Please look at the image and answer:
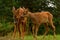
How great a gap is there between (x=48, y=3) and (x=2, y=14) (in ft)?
13.6

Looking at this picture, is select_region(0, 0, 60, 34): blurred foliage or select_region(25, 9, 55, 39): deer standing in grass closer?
select_region(25, 9, 55, 39): deer standing in grass

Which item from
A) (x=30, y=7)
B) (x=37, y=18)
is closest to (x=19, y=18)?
(x=37, y=18)

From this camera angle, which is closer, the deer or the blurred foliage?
the deer

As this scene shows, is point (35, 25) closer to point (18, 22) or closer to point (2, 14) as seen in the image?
point (18, 22)

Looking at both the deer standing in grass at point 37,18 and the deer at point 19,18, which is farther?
the deer standing in grass at point 37,18

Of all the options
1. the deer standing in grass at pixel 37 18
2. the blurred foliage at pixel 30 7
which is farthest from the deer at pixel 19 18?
the blurred foliage at pixel 30 7

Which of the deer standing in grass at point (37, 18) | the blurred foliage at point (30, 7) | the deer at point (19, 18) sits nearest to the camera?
the deer at point (19, 18)

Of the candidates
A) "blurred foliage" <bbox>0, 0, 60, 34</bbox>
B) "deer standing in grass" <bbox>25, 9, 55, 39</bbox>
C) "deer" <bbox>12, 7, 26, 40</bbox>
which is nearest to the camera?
"deer" <bbox>12, 7, 26, 40</bbox>

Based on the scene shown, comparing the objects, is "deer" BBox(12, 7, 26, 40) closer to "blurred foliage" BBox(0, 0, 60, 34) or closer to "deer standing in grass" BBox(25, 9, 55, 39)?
"deer standing in grass" BBox(25, 9, 55, 39)

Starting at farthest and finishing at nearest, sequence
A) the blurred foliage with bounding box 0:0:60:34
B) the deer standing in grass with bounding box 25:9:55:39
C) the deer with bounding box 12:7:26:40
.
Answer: the blurred foliage with bounding box 0:0:60:34 → the deer standing in grass with bounding box 25:9:55:39 → the deer with bounding box 12:7:26:40

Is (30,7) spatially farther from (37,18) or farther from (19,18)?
(19,18)

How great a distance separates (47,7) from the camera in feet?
71.2

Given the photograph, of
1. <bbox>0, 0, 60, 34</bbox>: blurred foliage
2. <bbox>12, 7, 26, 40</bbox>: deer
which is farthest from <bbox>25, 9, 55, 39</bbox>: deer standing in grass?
<bbox>0, 0, 60, 34</bbox>: blurred foliage

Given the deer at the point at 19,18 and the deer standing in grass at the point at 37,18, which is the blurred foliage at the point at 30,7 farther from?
→ the deer at the point at 19,18
